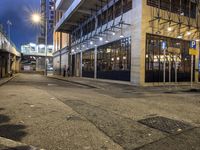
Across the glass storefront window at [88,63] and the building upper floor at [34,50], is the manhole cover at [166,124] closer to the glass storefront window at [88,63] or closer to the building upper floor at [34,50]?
the glass storefront window at [88,63]

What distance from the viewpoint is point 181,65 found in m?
24.2

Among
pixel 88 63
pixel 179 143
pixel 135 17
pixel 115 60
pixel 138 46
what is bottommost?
pixel 179 143

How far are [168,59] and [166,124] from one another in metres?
17.4

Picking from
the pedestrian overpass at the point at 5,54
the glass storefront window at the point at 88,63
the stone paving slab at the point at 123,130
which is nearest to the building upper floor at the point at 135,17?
the glass storefront window at the point at 88,63

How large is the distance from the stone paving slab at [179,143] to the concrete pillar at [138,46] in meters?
15.2

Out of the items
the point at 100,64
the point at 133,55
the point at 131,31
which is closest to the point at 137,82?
the point at 133,55

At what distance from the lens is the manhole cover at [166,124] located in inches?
218

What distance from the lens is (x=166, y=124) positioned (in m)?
6.05

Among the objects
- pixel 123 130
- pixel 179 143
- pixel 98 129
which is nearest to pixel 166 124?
pixel 123 130

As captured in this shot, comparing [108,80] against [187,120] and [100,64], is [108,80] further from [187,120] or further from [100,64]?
[187,120]

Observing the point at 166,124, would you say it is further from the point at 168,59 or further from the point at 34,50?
the point at 34,50

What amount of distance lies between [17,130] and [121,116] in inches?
116

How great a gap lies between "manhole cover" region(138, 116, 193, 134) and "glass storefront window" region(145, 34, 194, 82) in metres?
14.6

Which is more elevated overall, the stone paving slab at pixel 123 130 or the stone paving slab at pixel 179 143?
the stone paving slab at pixel 123 130
